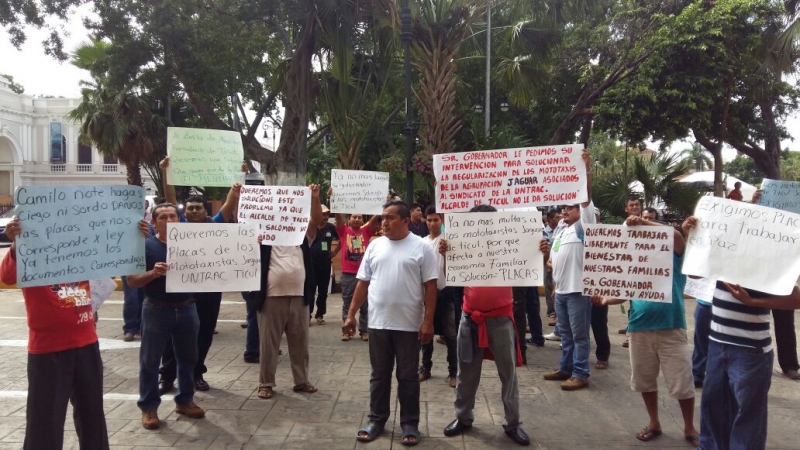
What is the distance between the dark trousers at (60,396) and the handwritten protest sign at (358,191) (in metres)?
4.30

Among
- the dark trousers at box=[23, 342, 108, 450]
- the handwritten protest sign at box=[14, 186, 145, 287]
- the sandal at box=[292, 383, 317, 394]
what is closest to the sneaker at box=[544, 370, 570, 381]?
the sandal at box=[292, 383, 317, 394]

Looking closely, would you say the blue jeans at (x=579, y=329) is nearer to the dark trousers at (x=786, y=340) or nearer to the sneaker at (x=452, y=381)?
the sneaker at (x=452, y=381)

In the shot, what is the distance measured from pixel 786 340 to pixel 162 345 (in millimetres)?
6049

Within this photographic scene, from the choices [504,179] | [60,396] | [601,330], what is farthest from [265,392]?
[601,330]

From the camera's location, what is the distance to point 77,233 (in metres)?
3.65

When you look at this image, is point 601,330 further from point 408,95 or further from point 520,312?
point 408,95

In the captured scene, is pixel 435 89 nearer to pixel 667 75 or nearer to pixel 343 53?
pixel 343 53

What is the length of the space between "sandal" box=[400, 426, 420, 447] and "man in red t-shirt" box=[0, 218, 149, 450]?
1974 mm

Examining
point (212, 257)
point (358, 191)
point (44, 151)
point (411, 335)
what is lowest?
point (411, 335)

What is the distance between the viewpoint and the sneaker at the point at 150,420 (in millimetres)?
4586

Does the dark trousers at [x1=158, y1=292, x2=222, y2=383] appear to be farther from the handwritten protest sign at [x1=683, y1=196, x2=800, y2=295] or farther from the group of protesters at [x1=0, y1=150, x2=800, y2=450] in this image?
the handwritten protest sign at [x1=683, y1=196, x2=800, y2=295]

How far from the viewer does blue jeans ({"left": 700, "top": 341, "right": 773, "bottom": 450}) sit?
3.46 meters

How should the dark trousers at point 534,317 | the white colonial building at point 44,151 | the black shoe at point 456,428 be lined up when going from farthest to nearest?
the white colonial building at point 44,151 < the dark trousers at point 534,317 < the black shoe at point 456,428

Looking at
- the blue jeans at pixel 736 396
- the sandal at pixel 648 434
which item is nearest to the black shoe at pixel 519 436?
the sandal at pixel 648 434
